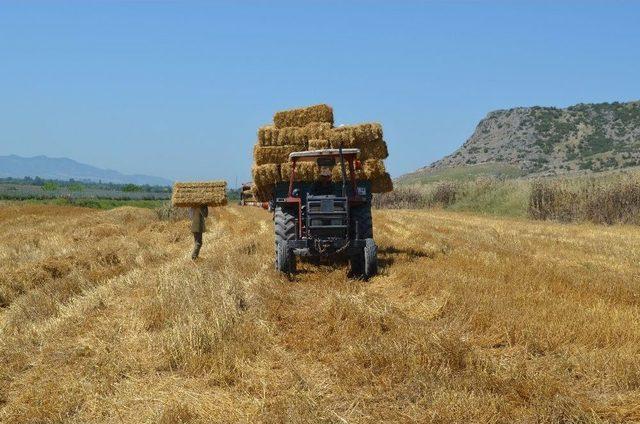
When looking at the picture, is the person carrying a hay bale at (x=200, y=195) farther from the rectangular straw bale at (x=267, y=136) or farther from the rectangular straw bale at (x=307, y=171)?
the rectangular straw bale at (x=307, y=171)

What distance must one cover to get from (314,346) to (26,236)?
15.8m

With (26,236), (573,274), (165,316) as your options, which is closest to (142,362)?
(165,316)

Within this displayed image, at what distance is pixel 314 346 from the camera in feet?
19.4

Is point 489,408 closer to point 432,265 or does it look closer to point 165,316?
point 165,316

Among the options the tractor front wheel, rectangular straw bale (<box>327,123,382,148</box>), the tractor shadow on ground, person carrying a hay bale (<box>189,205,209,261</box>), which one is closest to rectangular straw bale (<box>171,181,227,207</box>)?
person carrying a hay bale (<box>189,205,209,261</box>)

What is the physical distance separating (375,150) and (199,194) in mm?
4704

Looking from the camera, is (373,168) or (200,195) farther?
(200,195)

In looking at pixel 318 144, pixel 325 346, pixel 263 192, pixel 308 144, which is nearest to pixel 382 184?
pixel 318 144

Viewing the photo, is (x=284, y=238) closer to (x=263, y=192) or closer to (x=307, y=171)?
(x=307, y=171)

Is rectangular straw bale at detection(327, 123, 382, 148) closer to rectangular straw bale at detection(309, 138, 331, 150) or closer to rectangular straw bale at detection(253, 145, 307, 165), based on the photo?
rectangular straw bale at detection(309, 138, 331, 150)

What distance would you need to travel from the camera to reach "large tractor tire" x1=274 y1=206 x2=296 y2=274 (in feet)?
34.1

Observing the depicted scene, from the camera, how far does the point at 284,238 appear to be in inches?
428

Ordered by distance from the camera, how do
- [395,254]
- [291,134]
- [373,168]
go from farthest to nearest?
[291,134]
[373,168]
[395,254]

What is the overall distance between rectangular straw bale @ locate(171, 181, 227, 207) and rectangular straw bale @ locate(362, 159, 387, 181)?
4204mm
